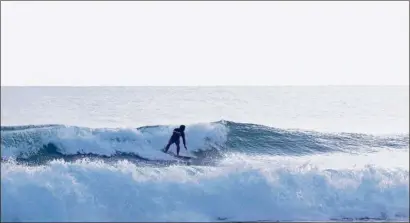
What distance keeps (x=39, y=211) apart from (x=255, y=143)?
8.16 metres

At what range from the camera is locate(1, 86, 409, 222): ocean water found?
8750 millimetres

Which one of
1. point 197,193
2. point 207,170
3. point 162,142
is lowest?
point 197,193

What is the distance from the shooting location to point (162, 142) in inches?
590

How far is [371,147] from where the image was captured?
14898 millimetres

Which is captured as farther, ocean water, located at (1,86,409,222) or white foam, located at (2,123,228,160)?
white foam, located at (2,123,228,160)

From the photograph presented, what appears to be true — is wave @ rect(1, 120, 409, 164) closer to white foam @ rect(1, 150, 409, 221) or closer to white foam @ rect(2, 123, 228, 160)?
white foam @ rect(2, 123, 228, 160)

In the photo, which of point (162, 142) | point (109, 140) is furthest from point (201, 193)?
point (109, 140)

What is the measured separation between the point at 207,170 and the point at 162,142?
206 inches

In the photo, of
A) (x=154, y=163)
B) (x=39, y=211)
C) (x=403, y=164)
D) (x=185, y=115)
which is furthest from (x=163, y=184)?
(x=185, y=115)

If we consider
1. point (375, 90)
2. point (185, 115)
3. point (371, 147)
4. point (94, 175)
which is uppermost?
point (375, 90)

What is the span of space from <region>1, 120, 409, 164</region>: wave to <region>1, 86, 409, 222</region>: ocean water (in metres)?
0.03

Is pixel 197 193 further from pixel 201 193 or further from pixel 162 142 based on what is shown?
pixel 162 142

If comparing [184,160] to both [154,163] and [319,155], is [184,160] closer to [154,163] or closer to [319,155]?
[154,163]

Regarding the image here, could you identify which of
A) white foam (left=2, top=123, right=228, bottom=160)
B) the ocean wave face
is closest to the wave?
white foam (left=2, top=123, right=228, bottom=160)
